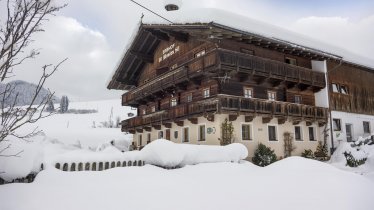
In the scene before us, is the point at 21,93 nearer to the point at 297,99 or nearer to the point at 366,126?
the point at 297,99

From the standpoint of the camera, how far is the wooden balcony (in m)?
18.0

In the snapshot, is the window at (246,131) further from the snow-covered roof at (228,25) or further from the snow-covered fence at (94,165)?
the snow-covered fence at (94,165)

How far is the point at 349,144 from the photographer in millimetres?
22078

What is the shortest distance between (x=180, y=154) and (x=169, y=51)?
17873mm

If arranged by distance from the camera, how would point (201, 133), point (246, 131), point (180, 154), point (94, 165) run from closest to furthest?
point (94, 165) < point (180, 154) < point (246, 131) < point (201, 133)

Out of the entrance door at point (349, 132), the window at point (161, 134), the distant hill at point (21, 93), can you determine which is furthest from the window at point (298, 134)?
the distant hill at point (21, 93)

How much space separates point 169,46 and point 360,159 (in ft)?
54.4

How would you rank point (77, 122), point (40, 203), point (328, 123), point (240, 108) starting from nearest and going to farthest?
point (40, 203) < point (240, 108) < point (328, 123) < point (77, 122)

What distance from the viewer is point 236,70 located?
1866cm

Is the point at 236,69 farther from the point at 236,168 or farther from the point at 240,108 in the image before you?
the point at 236,168

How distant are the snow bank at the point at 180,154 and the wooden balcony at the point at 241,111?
7141 mm

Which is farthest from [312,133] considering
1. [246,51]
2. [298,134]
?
[246,51]

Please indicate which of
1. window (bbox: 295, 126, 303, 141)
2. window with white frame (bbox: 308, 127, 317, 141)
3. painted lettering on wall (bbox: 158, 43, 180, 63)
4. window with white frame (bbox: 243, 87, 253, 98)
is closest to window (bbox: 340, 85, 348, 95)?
window with white frame (bbox: 308, 127, 317, 141)

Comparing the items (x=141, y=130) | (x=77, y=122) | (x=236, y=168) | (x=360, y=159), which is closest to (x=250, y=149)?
(x=360, y=159)
